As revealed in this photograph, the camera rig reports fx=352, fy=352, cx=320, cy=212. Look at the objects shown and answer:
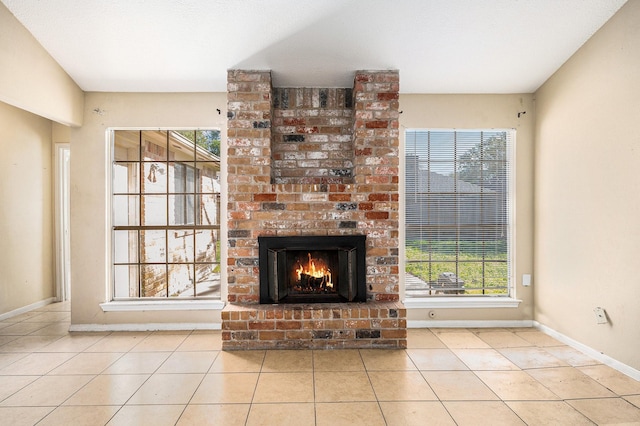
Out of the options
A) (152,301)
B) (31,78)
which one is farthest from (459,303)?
(31,78)

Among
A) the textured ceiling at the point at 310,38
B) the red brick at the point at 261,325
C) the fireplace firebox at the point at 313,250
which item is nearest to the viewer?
the textured ceiling at the point at 310,38

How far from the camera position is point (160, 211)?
12.7 ft

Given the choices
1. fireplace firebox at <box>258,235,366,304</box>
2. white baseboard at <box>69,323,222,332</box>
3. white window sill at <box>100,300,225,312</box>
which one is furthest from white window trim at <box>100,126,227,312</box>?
fireplace firebox at <box>258,235,366,304</box>

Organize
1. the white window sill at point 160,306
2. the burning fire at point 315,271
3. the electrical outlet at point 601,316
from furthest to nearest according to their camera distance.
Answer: the white window sill at point 160,306 → the burning fire at point 315,271 → the electrical outlet at point 601,316

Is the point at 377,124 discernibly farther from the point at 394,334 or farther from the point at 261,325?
the point at 261,325

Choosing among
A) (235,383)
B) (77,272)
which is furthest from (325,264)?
(77,272)

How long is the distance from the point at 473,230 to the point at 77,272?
168 inches

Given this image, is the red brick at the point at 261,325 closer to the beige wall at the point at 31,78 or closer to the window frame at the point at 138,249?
the window frame at the point at 138,249

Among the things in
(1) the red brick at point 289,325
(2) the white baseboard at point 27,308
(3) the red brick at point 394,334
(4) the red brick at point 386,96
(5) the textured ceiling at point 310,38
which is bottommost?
(2) the white baseboard at point 27,308

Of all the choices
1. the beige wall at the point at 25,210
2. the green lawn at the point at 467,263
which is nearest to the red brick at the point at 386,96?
the green lawn at the point at 467,263

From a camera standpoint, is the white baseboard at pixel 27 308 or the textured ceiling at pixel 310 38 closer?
the textured ceiling at pixel 310 38

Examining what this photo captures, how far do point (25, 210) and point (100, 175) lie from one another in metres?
1.75

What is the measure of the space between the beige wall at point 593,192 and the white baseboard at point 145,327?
347cm

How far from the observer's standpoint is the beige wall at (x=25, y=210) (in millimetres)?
4285
